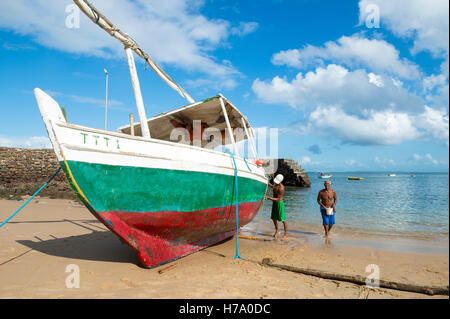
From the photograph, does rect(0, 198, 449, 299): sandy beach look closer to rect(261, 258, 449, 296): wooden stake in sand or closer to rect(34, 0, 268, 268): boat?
rect(261, 258, 449, 296): wooden stake in sand

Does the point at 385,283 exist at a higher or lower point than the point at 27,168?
lower

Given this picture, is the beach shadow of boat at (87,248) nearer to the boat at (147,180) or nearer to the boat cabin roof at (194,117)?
the boat at (147,180)

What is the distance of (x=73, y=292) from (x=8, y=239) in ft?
14.0

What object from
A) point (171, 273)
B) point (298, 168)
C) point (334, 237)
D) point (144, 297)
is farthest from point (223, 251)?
point (298, 168)

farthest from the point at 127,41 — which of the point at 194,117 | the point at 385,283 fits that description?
the point at 385,283

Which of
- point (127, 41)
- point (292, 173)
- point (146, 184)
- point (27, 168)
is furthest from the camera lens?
point (292, 173)

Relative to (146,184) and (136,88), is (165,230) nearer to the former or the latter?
(146,184)

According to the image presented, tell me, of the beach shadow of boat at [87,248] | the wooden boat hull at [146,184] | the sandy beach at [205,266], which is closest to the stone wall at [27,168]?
the beach shadow of boat at [87,248]

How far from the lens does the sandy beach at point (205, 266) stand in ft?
12.6

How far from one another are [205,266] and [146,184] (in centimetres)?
197

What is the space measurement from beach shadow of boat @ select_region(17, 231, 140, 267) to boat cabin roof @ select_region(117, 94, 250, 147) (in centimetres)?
305

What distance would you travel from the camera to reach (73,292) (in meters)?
3.74

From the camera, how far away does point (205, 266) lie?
5207mm

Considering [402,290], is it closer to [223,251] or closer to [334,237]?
[223,251]
